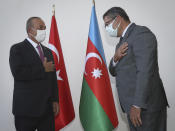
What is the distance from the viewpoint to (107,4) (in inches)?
105

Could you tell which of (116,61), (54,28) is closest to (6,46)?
(54,28)

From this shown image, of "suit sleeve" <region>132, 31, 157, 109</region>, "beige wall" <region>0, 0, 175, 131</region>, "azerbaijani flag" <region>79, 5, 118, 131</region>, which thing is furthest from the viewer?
"beige wall" <region>0, 0, 175, 131</region>

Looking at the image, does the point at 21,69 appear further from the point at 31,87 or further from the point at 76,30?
the point at 76,30

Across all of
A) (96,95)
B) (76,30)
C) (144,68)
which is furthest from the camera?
(76,30)

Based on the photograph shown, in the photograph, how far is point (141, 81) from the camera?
127cm

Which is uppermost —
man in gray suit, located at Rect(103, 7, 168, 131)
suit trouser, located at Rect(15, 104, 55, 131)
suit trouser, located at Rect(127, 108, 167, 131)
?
man in gray suit, located at Rect(103, 7, 168, 131)

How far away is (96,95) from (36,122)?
2.34ft

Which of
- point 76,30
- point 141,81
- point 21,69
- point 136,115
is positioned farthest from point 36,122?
point 76,30

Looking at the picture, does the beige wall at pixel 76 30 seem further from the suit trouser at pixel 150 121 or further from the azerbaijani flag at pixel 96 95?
the suit trouser at pixel 150 121

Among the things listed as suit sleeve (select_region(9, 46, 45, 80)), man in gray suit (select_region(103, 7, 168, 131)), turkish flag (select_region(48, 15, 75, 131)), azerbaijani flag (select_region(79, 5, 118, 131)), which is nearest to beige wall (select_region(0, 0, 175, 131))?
turkish flag (select_region(48, 15, 75, 131))

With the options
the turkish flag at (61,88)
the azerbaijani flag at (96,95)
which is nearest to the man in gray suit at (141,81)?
the azerbaijani flag at (96,95)

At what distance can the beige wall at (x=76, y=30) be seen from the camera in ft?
8.43

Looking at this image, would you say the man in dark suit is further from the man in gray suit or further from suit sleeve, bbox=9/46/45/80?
the man in gray suit

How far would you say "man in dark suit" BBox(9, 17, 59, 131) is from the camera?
1646 mm
